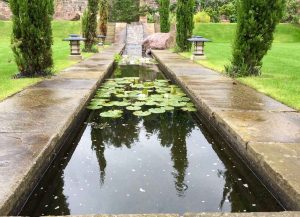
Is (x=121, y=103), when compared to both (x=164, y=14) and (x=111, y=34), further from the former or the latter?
(x=111, y=34)

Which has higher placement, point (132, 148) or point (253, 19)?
point (253, 19)

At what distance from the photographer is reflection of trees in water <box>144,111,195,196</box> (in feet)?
10.7

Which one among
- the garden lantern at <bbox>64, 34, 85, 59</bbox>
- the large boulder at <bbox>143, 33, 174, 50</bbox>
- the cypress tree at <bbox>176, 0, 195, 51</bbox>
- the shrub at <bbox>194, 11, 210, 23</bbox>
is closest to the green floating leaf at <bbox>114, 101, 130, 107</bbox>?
the garden lantern at <bbox>64, 34, 85, 59</bbox>

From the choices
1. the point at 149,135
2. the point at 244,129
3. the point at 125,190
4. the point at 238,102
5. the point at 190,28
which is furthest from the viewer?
the point at 190,28

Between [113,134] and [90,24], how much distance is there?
12.7m

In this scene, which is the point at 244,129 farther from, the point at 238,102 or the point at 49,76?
the point at 49,76

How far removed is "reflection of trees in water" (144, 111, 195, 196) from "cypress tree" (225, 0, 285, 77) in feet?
11.3

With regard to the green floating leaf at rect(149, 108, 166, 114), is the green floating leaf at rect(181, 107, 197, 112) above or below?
below

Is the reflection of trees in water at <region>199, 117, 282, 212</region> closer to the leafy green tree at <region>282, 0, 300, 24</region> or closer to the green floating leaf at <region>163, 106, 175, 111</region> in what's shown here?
the green floating leaf at <region>163, 106, 175, 111</region>

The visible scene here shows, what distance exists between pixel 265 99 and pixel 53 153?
11.2 ft

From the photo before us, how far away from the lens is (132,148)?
156 inches

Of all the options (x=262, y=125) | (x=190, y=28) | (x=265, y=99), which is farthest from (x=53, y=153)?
(x=190, y=28)

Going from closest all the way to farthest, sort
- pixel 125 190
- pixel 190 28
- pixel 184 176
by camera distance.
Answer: pixel 125 190 → pixel 184 176 → pixel 190 28

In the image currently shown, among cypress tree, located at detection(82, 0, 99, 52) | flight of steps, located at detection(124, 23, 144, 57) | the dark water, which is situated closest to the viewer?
the dark water
